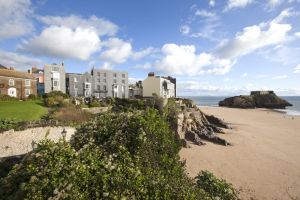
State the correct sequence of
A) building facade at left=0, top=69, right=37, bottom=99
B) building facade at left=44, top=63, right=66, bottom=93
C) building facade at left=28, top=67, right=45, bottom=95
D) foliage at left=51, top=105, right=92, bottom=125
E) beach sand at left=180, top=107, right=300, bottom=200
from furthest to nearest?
building facade at left=28, top=67, right=45, bottom=95, building facade at left=44, top=63, right=66, bottom=93, building facade at left=0, top=69, right=37, bottom=99, foliage at left=51, top=105, right=92, bottom=125, beach sand at left=180, top=107, right=300, bottom=200

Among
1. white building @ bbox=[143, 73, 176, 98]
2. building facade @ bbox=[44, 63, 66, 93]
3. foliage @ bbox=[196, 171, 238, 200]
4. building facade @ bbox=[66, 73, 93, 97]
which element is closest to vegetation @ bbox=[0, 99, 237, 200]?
foliage @ bbox=[196, 171, 238, 200]

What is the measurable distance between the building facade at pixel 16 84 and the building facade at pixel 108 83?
2755 centimetres

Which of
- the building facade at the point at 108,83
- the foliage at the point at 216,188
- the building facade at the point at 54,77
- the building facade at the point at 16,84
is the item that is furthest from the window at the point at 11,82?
the foliage at the point at 216,188

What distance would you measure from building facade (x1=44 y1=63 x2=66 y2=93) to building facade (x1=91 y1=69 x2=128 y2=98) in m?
11.6

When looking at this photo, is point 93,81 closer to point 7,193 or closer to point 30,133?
point 30,133

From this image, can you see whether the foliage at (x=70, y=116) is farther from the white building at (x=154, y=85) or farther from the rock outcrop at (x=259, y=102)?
Result: the rock outcrop at (x=259, y=102)

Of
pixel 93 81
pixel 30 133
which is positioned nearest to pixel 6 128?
pixel 30 133

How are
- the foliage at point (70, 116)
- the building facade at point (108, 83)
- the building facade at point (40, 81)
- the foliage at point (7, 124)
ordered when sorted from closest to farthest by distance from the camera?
the foliage at point (7, 124), the foliage at point (70, 116), the building facade at point (40, 81), the building facade at point (108, 83)

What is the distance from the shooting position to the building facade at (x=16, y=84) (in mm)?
49928

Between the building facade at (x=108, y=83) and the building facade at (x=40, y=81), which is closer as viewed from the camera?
the building facade at (x=40, y=81)

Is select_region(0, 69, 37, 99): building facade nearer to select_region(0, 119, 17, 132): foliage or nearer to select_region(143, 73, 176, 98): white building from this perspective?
select_region(0, 119, 17, 132): foliage

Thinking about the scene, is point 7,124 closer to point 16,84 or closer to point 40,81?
point 16,84

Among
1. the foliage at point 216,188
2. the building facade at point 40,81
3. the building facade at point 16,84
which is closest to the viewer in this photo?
the foliage at point 216,188

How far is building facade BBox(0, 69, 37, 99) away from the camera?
49928 mm
